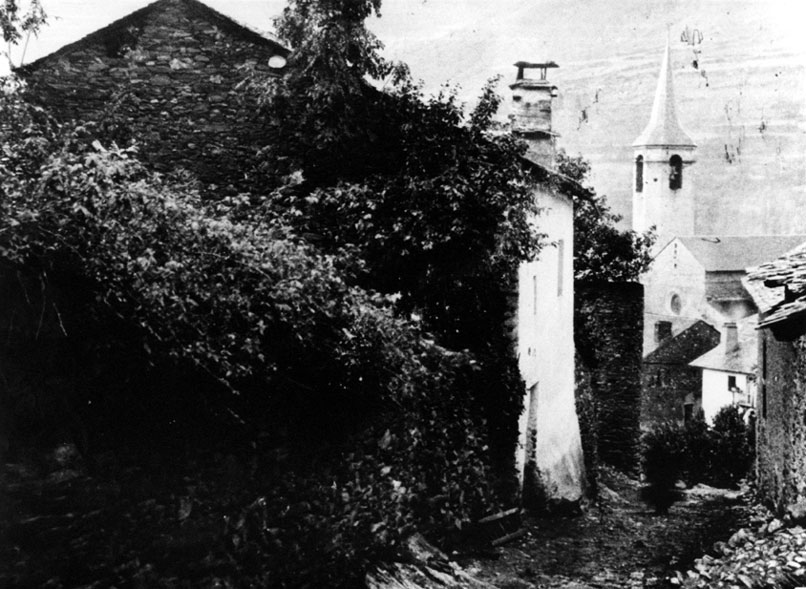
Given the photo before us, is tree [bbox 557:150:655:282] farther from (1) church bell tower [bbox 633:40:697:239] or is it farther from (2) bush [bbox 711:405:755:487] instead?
(1) church bell tower [bbox 633:40:697:239]

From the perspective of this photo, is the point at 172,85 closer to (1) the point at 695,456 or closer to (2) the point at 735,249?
(1) the point at 695,456

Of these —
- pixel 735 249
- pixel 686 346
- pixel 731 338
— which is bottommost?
pixel 686 346

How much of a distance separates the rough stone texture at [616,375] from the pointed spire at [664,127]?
54739 millimetres

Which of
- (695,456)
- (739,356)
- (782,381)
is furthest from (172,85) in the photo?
(739,356)

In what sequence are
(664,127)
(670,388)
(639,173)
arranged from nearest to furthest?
(670,388) → (664,127) → (639,173)

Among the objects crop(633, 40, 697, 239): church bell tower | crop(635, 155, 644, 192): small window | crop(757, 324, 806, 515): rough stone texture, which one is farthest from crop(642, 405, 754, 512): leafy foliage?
crop(635, 155, 644, 192): small window

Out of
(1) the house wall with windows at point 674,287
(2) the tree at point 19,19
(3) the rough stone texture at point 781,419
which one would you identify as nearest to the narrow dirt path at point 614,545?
(3) the rough stone texture at point 781,419

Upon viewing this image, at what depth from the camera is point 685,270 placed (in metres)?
65.8

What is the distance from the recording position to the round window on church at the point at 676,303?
217 ft

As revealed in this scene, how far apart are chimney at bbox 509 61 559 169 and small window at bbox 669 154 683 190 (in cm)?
6335

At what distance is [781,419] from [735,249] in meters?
51.1

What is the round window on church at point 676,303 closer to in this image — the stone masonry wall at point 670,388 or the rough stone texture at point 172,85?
the stone masonry wall at point 670,388

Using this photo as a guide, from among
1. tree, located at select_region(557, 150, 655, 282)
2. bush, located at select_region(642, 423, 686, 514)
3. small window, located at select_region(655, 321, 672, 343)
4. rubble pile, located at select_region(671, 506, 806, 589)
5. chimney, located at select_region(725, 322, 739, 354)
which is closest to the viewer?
rubble pile, located at select_region(671, 506, 806, 589)

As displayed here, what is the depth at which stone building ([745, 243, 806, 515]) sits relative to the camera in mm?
12547
